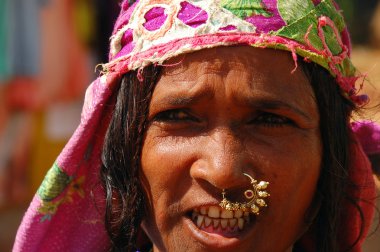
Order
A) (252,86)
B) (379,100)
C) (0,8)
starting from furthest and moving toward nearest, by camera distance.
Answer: (0,8) → (379,100) → (252,86)

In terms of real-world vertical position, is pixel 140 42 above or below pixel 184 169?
above

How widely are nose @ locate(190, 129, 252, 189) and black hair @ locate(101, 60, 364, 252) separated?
0.24m

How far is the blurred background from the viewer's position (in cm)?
563

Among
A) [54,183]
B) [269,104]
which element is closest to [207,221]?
[269,104]

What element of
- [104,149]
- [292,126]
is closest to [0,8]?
[104,149]

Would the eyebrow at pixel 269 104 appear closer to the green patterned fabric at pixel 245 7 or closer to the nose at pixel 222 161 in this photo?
the nose at pixel 222 161

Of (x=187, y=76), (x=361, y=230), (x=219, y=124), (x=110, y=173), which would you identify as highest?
(x=187, y=76)

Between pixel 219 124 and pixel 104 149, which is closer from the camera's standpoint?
pixel 219 124

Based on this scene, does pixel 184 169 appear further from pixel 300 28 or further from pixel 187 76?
pixel 300 28

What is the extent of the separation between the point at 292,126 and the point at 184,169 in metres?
0.32

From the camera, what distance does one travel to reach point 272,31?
210 cm

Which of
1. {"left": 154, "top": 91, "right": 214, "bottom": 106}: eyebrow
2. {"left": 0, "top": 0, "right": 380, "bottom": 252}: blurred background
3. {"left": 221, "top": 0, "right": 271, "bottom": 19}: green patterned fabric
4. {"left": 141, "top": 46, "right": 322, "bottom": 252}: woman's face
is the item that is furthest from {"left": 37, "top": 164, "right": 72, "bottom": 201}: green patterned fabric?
{"left": 0, "top": 0, "right": 380, "bottom": 252}: blurred background

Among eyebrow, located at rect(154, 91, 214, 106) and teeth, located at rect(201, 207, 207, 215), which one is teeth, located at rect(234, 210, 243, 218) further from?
eyebrow, located at rect(154, 91, 214, 106)

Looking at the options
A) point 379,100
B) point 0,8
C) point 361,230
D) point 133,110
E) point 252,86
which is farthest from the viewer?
point 0,8
